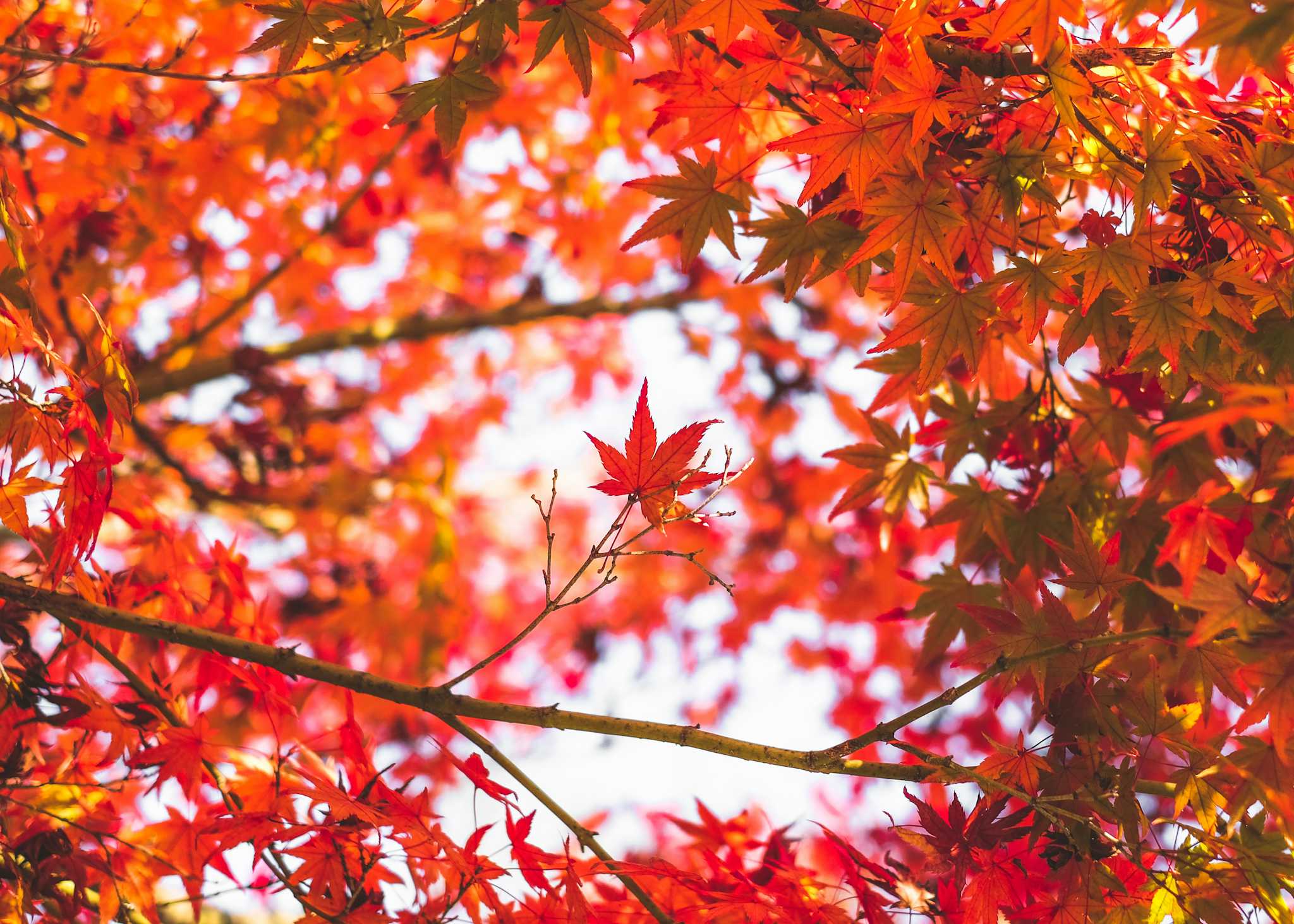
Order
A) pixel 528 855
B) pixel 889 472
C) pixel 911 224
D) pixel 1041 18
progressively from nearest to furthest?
pixel 1041 18 < pixel 911 224 < pixel 528 855 < pixel 889 472

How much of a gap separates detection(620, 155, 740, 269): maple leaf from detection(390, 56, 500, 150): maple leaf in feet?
1.03

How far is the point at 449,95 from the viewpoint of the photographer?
148 cm

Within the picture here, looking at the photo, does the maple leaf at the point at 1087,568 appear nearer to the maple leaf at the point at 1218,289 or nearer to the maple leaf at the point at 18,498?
the maple leaf at the point at 1218,289

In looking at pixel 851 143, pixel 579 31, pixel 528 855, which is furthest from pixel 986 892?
pixel 579 31

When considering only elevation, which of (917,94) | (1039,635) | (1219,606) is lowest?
(1219,606)

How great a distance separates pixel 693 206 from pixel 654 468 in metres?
0.57

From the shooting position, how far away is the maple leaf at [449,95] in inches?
57.1

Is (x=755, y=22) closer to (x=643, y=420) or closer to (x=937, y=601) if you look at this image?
(x=643, y=420)

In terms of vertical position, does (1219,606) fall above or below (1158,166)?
below

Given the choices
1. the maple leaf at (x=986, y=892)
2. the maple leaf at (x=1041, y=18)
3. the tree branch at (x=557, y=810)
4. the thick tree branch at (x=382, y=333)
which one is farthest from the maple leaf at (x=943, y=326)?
the thick tree branch at (x=382, y=333)

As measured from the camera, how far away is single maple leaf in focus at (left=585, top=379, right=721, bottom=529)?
131 centimetres

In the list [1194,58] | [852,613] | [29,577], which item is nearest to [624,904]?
[29,577]

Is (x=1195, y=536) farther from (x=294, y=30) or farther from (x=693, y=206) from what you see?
(x=294, y=30)

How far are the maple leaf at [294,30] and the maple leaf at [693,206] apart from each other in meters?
0.55
